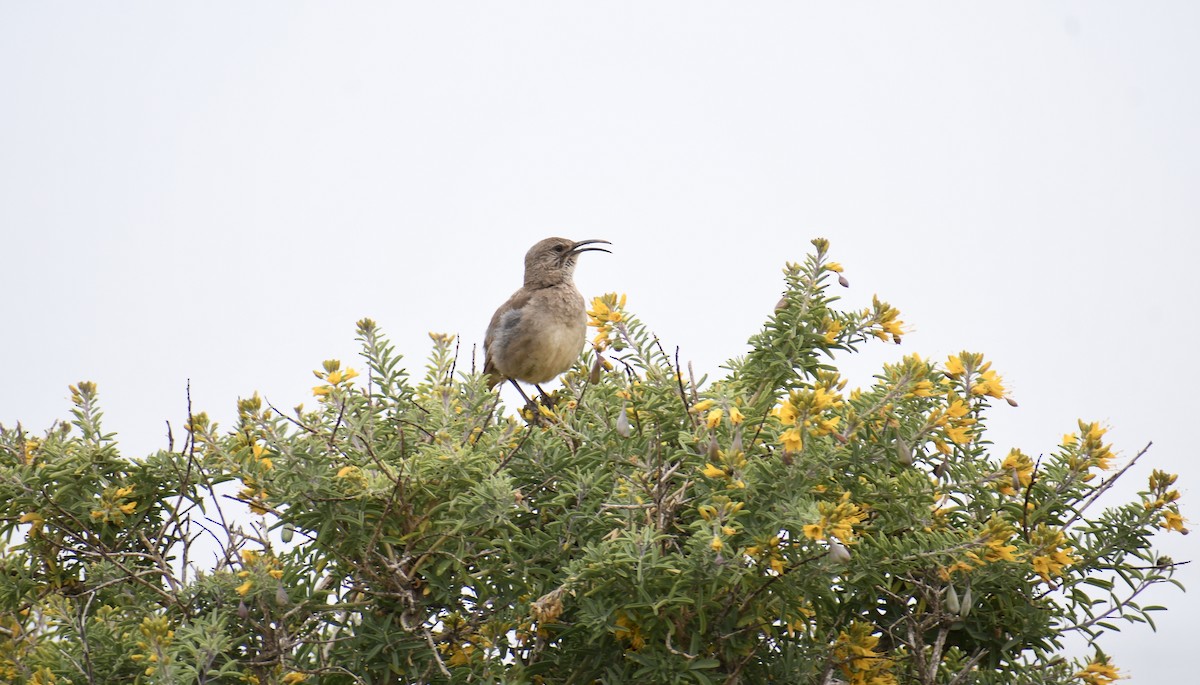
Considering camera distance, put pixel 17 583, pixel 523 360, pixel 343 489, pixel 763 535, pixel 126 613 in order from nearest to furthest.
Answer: pixel 763 535
pixel 343 489
pixel 126 613
pixel 17 583
pixel 523 360

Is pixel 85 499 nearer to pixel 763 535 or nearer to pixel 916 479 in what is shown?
pixel 763 535

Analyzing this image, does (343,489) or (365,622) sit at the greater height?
(343,489)

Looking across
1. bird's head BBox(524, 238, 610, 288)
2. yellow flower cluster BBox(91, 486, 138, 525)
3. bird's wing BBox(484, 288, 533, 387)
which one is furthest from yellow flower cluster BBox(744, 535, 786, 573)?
bird's head BBox(524, 238, 610, 288)

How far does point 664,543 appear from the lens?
10.2 feet

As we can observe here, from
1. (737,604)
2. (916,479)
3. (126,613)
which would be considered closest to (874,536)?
(916,479)

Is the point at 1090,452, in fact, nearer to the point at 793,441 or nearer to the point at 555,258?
the point at 793,441

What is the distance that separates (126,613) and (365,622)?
979 millimetres

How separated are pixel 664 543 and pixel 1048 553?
98 cm

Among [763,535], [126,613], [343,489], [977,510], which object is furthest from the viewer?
[126,613]

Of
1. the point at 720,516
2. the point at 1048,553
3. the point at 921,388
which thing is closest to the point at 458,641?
the point at 720,516

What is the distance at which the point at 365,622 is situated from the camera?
3281 millimetres

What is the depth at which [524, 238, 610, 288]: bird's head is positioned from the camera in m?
6.85

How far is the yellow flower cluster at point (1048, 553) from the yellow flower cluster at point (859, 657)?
1.52ft

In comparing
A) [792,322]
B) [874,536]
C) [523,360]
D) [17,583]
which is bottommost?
[874,536]
